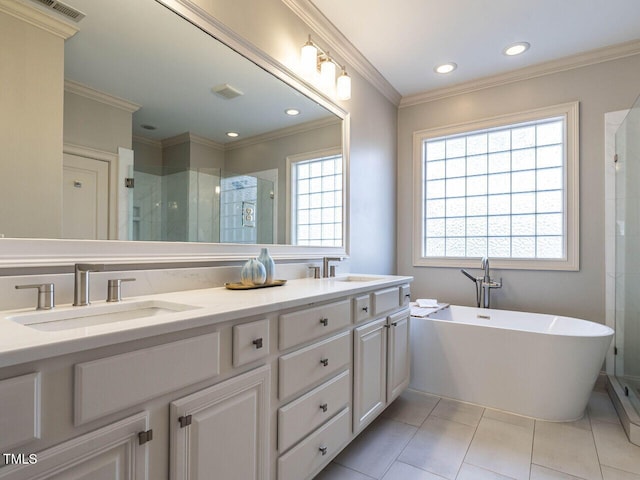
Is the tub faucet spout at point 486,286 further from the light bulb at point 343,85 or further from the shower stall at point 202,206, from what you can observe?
the shower stall at point 202,206

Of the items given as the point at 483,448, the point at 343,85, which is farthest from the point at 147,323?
the point at 343,85

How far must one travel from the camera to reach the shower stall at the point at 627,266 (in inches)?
89.8

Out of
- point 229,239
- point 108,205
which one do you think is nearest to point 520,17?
point 229,239

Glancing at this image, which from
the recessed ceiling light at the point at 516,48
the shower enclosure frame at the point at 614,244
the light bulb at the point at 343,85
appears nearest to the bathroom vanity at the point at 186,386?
the light bulb at the point at 343,85

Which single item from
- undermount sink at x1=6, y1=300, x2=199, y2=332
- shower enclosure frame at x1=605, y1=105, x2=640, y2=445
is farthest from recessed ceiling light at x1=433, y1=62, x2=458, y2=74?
undermount sink at x1=6, y1=300, x2=199, y2=332

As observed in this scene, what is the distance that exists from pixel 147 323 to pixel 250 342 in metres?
0.36

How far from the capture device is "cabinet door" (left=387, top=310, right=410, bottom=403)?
2062mm

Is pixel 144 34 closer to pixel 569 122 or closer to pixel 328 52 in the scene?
pixel 328 52

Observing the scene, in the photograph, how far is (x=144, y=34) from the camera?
4.66 feet

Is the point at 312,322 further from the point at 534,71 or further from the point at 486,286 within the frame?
the point at 534,71

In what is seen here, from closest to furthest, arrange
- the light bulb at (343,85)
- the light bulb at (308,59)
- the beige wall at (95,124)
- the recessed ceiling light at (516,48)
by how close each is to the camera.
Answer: the beige wall at (95,124)
the light bulb at (308,59)
the light bulb at (343,85)
the recessed ceiling light at (516,48)

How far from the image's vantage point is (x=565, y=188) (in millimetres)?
2850

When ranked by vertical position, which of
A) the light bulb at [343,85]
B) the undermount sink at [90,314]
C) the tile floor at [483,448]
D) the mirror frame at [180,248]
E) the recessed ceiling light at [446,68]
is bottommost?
the tile floor at [483,448]

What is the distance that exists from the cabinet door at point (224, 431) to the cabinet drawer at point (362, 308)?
63cm
